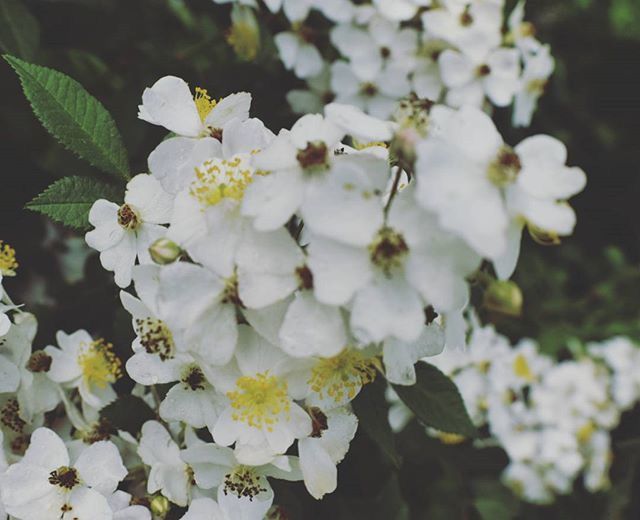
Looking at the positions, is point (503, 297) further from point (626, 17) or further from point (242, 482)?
point (626, 17)

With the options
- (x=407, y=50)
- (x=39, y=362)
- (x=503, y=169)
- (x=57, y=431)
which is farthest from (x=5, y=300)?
(x=407, y=50)

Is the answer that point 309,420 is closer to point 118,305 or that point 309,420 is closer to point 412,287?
point 412,287

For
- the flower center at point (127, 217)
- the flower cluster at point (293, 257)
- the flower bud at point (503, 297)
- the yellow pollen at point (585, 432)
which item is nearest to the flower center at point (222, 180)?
the flower cluster at point (293, 257)

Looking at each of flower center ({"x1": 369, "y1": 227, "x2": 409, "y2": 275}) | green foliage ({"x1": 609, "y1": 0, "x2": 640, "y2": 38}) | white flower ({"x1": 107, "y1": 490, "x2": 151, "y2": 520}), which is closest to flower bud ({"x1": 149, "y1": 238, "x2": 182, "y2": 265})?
flower center ({"x1": 369, "y1": 227, "x2": 409, "y2": 275})

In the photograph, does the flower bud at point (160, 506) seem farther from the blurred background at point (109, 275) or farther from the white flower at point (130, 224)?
the white flower at point (130, 224)

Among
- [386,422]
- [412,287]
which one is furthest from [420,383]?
[412,287]
